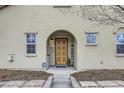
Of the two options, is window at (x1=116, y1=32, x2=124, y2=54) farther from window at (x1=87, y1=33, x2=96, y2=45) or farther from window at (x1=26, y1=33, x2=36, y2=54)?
window at (x1=26, y1=33, x2=36, y2=54)

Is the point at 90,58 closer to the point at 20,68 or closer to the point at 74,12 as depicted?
the point at 74,12

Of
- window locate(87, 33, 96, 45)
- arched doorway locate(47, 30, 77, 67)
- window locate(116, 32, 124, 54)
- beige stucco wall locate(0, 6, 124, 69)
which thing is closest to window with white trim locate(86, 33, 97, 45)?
window locate(87, 33, 96, 45)

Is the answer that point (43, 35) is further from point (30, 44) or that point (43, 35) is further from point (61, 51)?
point (61, 51)

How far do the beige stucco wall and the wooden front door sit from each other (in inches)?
28.8

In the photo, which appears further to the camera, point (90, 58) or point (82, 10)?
point (90, 58)

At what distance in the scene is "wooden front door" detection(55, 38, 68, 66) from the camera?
11712mm

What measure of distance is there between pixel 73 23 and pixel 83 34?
65 centimetres

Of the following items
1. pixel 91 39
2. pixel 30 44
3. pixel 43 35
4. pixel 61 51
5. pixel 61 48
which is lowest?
pixel 61 51

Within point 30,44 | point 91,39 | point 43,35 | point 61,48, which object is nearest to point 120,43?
point 91,39

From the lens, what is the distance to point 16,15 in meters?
11.3

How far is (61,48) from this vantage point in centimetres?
1193

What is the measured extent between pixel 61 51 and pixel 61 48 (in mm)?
152

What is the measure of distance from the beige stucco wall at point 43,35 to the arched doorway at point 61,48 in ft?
1.51
